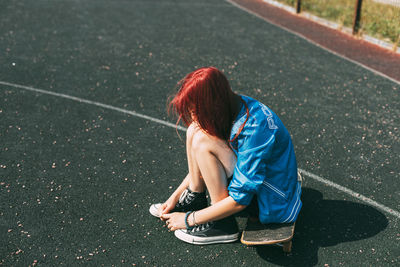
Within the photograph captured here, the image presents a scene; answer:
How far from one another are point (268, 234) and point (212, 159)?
0.61m

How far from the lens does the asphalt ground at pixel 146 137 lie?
3.11 meters

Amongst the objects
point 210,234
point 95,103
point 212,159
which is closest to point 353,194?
point 210,234

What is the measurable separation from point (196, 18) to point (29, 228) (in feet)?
21.1

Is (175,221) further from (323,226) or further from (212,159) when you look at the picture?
(323,226)

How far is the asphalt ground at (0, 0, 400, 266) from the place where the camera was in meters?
3.11

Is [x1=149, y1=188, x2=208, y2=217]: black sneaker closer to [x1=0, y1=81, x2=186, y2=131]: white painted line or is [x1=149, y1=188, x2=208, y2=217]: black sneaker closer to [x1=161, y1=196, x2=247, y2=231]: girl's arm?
[x1=161, y1=196, x2=247, y2=231]: girl's arm

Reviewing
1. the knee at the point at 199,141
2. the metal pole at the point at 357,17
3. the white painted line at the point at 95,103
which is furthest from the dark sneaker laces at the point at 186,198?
the metal pole at the point at 357,17

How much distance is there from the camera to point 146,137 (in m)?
4.55

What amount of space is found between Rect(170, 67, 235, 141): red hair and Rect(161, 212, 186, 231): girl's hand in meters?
0.75

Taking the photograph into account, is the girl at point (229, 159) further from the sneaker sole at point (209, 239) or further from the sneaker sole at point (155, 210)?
the sneaker sole at point (155, 210)

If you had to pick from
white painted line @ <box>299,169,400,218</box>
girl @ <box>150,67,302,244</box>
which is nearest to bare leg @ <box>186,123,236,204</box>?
girl @ <box>150,67,302,244</box>

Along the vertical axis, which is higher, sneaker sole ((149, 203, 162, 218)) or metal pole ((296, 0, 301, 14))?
metal pole ((296, 0, 301, 14))

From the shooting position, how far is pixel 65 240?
3.15 meters

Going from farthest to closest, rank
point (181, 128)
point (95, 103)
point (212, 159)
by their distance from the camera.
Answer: point (95, 103)
point (181, 128)
point (212, 159)
